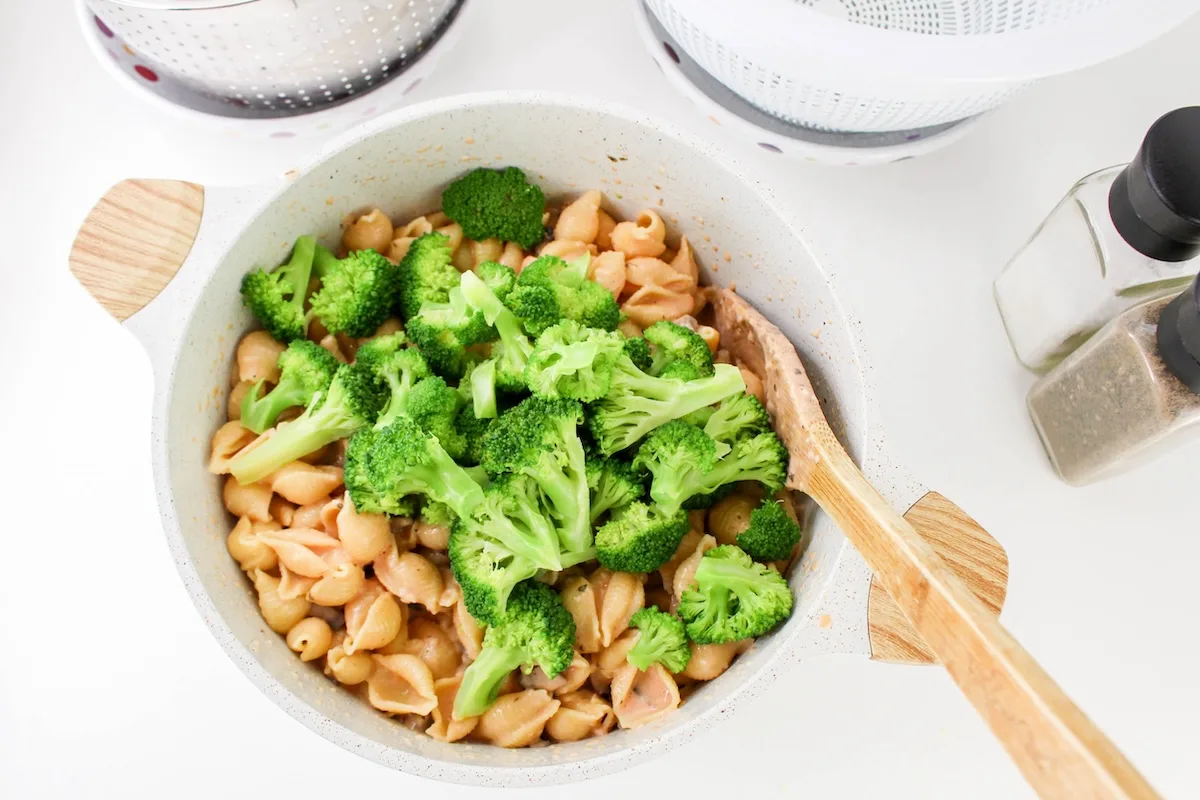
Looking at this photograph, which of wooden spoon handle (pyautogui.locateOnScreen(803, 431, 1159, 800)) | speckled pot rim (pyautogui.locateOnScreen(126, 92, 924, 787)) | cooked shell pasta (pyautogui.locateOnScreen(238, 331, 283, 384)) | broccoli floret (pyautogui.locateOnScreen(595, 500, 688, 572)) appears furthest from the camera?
cooked shell pasta (pyautogui.locateOnScreen(238, 331, 283, 384))

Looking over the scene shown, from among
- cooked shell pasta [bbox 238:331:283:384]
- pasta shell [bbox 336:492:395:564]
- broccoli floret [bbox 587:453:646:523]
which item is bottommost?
pasta shell [bbox 336:492:395:564]

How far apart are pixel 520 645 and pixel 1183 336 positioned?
2.59 feet

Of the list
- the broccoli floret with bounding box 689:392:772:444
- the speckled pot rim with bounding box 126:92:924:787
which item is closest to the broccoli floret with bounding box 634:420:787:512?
the broccoli floret with bounding box 689:392:772:444

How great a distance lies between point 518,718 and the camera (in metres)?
1.05

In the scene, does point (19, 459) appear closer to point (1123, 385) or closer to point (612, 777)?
point (612, 777)

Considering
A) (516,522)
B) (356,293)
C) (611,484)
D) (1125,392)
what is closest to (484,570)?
(516,522)

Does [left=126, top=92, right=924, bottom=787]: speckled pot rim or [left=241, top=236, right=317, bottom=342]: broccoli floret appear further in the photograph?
[left=241, top=236, right=317, bottom=342]: broccoli floret

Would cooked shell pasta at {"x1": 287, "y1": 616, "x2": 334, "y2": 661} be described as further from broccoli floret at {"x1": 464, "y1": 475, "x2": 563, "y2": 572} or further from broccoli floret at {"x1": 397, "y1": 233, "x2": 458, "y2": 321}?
broccoli floret at {"x1": 397, "y1": 233, "x2": 458, "y2": 321}

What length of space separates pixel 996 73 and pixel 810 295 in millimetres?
287

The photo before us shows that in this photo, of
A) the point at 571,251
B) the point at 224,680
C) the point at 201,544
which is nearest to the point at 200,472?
the point at 201,544

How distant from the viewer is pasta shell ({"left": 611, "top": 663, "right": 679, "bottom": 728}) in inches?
40.6

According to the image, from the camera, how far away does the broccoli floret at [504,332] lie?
1.05m

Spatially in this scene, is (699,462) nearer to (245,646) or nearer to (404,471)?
(404,471)

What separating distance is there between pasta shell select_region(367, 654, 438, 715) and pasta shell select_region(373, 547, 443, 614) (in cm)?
7
